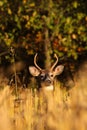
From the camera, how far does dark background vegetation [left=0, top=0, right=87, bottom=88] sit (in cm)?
1084

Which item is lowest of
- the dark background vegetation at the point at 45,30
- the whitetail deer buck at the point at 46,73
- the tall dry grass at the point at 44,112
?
the tall dry grass at the point at 44,112

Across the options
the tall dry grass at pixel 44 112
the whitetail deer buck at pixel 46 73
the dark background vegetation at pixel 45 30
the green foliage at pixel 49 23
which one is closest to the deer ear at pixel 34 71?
the whitetail deer buck at pixel 46 73

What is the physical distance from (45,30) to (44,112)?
5058 mm

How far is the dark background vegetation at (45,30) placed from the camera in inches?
427

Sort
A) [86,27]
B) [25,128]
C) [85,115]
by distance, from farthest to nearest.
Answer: [86,27]
[25,128]
[85,115]

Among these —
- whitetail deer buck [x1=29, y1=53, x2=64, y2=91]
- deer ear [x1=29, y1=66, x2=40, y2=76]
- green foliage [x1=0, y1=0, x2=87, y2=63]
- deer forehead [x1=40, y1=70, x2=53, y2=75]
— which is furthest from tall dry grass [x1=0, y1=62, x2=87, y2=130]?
green foliage [x1=0, y1=0, x2=87, y2=63]

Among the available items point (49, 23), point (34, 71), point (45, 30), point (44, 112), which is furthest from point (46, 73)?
point (44, 112)

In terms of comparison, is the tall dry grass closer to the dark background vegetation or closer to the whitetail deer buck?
the whitetail deer buck

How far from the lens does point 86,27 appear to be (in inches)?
428

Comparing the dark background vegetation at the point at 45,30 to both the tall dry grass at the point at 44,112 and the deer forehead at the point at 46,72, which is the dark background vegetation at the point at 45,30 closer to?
the deer forehead at the point at 46,72

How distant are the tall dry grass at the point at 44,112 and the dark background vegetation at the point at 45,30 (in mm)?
3889

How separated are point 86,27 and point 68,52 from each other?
68 centimetres

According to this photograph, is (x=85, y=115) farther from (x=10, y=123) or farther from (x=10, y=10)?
(x=10, y=10)

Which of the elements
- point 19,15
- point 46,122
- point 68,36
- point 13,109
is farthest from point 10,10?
point 46,122
